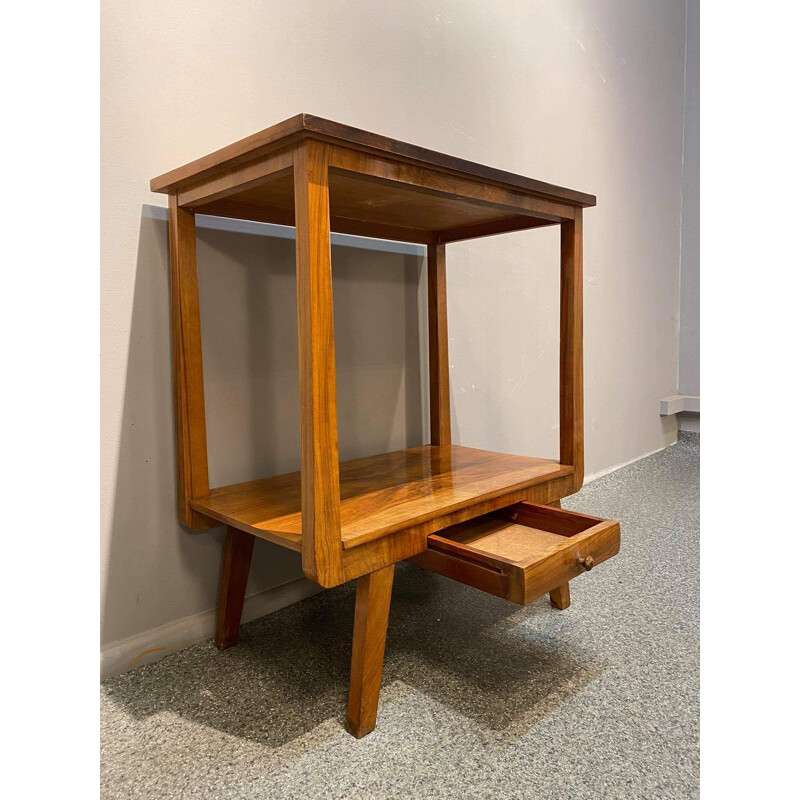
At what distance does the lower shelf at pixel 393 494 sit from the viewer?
0.79 m

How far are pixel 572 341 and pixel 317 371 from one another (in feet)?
1.83

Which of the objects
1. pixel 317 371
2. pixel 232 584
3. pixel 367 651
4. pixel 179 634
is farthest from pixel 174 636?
pixel 317 371

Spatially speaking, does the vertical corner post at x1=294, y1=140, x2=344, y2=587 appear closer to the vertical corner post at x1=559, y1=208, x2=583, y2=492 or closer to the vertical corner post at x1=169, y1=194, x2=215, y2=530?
the vertical corner post at x1=169, y1=194, x2=215, y2=530

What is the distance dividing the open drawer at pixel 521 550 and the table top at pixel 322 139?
1.58 feet

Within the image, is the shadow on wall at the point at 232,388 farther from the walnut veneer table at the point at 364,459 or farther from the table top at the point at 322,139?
the table top at the point at 322,139

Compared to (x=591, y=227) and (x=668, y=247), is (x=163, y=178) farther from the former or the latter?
(x=668, y=247)

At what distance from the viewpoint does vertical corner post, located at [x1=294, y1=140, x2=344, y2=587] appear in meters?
0.67

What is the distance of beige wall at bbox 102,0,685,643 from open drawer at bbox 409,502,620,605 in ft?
1.17

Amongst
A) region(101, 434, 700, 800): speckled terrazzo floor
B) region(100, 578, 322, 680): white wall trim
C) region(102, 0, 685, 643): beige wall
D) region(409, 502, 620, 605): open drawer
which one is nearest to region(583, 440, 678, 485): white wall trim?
region(102, 0, 685, 643): beige wall

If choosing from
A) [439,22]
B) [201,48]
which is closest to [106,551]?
[201,48]

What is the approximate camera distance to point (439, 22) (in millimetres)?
1326

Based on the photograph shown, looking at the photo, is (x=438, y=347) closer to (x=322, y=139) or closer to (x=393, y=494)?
(x=393, y=494)

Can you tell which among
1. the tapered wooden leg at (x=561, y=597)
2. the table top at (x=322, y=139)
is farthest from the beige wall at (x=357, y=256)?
the tapered wooden leg at (x=561, y=597)

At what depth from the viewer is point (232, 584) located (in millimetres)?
952
